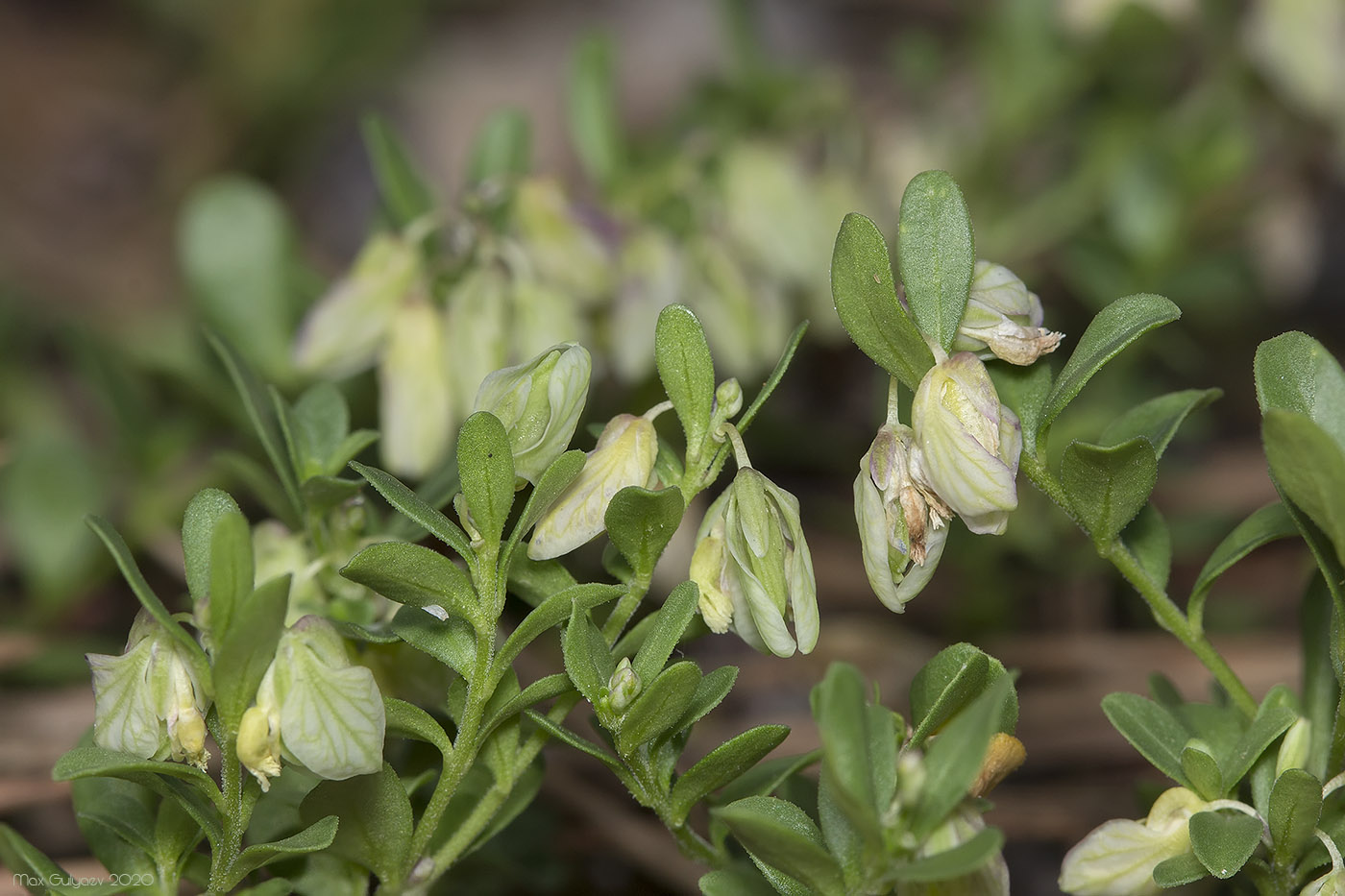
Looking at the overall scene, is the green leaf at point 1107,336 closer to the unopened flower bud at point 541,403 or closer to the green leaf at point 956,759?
the green leaf at point 956,759

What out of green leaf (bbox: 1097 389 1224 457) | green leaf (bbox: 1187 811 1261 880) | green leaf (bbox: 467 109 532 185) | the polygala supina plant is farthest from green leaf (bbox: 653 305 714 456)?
green leaf (bbox: 467 109 532 185)

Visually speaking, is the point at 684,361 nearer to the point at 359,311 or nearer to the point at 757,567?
the point at 757,567

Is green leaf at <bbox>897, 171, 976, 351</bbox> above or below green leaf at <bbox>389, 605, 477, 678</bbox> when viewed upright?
above

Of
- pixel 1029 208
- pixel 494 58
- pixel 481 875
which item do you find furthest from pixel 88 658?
pixel 494 58

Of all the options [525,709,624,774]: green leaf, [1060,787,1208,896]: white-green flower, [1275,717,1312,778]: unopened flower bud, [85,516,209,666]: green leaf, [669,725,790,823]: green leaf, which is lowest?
[1060,787,1208,896]: white-green flower

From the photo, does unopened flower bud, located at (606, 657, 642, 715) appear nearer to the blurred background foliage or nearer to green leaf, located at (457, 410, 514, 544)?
green leaf, located at (457, 410, 514, 544)

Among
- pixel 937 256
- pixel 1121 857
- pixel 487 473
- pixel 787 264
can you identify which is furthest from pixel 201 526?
pixel 787 264
